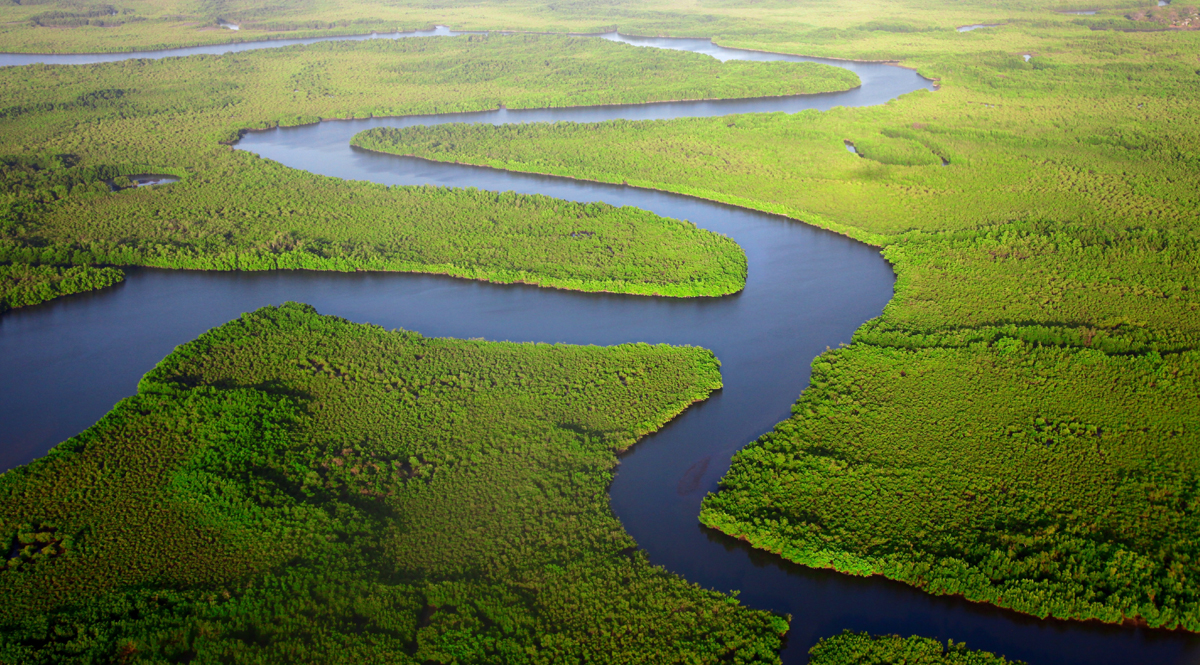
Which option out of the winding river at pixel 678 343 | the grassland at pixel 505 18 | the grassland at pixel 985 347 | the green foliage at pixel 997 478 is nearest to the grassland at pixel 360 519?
the winding river at pixel 678 343

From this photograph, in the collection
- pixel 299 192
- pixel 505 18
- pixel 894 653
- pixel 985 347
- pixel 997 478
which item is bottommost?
pixel 894 653

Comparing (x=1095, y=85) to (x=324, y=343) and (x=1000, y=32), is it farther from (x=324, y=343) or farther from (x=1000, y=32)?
(x=324, y=343)

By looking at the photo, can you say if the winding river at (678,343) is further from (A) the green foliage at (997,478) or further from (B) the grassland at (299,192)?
(B) the grassland at (299,192)

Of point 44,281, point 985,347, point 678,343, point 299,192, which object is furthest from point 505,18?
point 985,347

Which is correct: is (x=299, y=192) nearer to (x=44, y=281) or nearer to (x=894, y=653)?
(x=44, y=281)

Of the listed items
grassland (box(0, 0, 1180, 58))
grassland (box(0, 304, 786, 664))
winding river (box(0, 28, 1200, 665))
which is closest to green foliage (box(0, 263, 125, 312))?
winding river (box(0, 28, 1200, 665))

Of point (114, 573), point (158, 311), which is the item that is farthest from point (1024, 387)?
point (158, 311)
